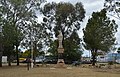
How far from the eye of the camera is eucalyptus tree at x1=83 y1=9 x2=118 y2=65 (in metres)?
71.5

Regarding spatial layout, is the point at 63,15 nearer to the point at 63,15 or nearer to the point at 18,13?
the point at 63,15

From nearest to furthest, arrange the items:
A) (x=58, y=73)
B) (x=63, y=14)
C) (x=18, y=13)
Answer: (x=58, y=73) < (x=18, y=13) < (x=63, y=14)

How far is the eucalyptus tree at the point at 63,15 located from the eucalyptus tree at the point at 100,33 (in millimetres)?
7166

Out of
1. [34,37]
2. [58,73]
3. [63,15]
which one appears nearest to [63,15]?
[63,15]

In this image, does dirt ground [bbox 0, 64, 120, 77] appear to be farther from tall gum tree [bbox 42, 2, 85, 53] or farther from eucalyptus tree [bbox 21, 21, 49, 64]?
tall gum tree [bbox 42, 2, 85, 53]

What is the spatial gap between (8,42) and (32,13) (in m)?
11.1

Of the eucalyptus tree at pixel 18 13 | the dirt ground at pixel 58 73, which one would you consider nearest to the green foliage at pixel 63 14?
the eucalyptus tree at pixel 18 13

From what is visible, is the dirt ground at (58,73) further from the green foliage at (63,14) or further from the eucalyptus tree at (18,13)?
the green foliage at (63,14)

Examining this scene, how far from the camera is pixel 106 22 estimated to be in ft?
237

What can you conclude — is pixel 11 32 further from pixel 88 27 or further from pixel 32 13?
pixel 88 27

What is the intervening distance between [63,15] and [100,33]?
44.5 ft

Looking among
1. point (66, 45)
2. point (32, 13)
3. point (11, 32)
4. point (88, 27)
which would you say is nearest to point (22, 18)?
point (32, 13)

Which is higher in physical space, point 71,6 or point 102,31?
point 71,6

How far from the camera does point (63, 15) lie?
8112 cm
